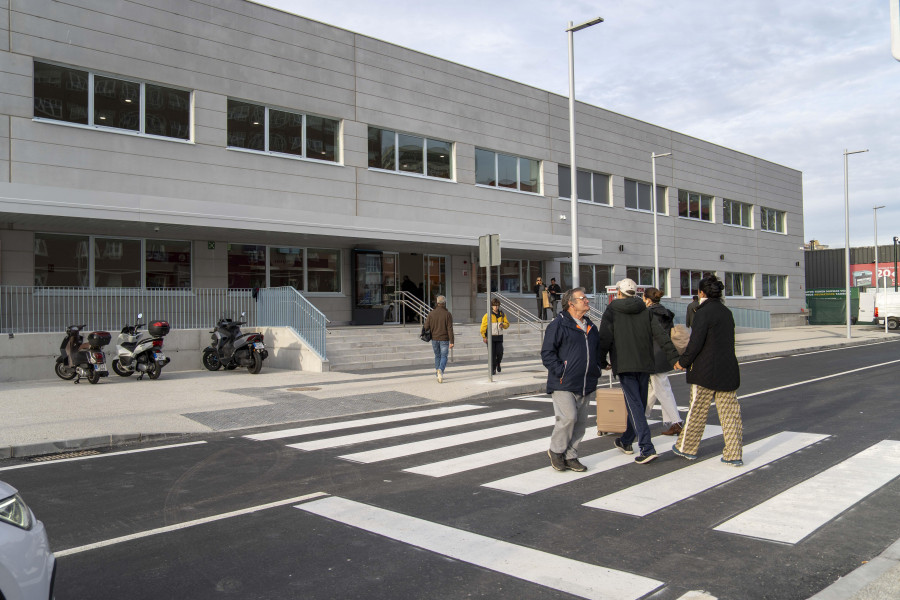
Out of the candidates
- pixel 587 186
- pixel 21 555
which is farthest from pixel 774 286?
pixel 21 555

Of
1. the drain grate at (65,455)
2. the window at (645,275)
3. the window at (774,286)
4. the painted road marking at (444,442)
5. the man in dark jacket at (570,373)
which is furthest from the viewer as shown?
the window at (774,286)

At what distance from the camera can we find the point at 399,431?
8.96 meters

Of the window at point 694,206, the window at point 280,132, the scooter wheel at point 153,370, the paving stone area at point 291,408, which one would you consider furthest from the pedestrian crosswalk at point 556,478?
the window at point 694,206

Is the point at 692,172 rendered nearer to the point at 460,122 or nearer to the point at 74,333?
the point at 460,122

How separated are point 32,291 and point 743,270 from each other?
3626cm

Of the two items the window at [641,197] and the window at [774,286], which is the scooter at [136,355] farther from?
the window at [774,286]

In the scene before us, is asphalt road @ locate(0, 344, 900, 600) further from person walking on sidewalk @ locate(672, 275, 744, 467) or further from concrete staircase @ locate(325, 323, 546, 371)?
concrete staircase @ locate(325, 323, 546, 371)

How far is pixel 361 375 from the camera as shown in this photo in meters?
15.2

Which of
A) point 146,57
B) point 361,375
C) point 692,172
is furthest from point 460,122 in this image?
point 692,172

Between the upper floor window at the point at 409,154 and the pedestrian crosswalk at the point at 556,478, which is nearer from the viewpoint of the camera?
the pedestrian crosswalk at the point at 556,478

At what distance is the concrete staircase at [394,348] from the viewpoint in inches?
677

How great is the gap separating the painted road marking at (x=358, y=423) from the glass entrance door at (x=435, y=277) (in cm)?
1291

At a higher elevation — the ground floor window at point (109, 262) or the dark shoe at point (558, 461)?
the ground floor window at point (109, 262)

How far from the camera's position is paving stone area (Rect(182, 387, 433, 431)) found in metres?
9.76
